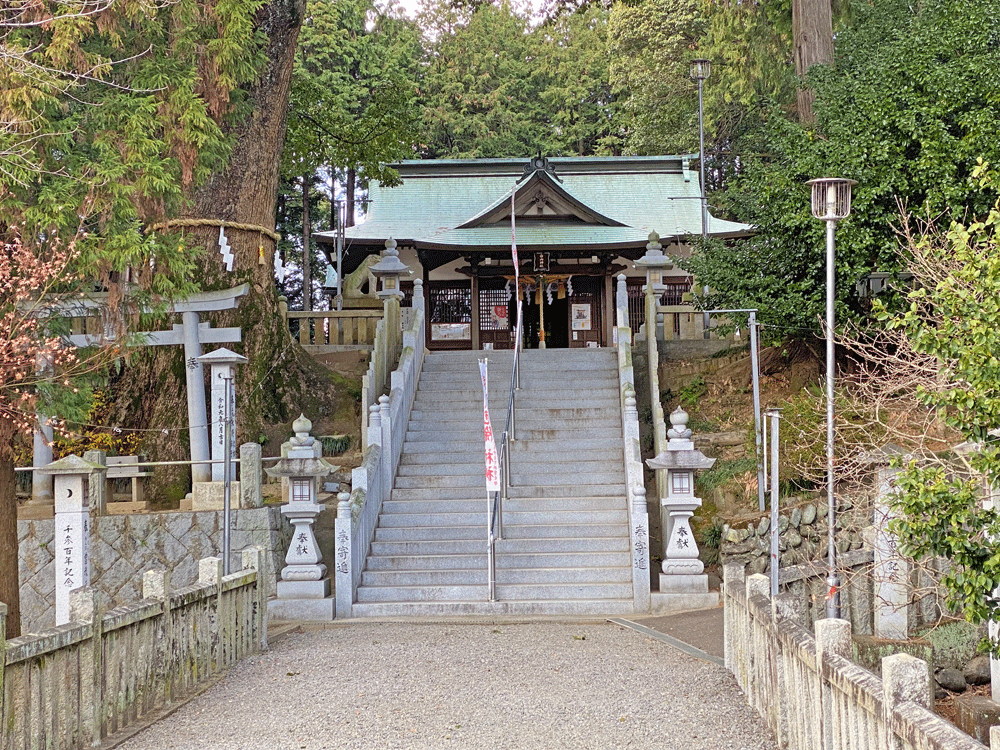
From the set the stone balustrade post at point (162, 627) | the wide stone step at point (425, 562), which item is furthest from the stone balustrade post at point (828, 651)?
the wide stone step at point (425, 562)

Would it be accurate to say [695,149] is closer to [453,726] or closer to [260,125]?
[260,125]

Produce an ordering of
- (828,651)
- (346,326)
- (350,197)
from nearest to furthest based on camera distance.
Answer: (828,651) < (346,326) < (350,197)

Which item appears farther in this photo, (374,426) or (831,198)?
(374,426)

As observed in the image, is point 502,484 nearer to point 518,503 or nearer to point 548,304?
point 518,503

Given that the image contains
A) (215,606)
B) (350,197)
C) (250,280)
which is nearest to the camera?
(215,606)

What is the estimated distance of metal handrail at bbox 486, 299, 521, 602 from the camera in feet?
37.3

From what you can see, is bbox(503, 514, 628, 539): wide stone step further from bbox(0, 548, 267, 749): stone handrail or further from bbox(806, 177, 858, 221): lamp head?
bbox(806, 177, 858, 221): lamp head

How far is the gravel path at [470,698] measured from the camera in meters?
6.84

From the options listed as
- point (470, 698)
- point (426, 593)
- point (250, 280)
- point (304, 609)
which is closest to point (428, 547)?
point (426, 593)

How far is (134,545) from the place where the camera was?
1282 cm

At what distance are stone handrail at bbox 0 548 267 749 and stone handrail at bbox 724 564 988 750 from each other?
14.1 feet

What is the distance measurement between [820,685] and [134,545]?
9.61m

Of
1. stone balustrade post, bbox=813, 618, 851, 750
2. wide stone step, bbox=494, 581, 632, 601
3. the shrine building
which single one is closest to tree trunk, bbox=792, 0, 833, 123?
the shrine building

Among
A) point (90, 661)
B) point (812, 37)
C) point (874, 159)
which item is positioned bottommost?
point (90, 661)
